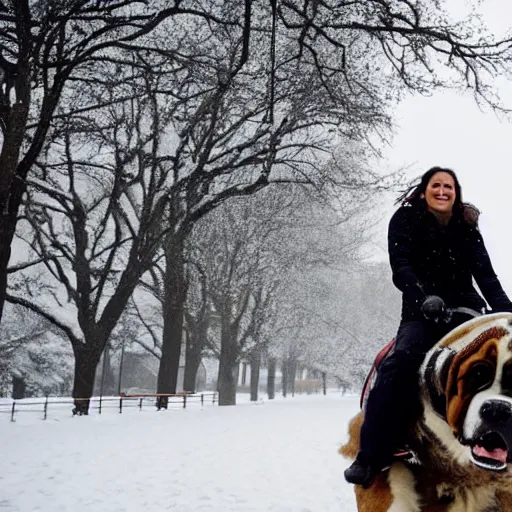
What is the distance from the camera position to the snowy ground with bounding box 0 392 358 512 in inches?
243

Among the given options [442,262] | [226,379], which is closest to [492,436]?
[442,262]

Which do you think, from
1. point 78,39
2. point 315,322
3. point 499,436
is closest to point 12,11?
point 78,39

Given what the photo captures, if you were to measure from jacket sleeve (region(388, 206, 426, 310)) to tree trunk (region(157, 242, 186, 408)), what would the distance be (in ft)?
51.2

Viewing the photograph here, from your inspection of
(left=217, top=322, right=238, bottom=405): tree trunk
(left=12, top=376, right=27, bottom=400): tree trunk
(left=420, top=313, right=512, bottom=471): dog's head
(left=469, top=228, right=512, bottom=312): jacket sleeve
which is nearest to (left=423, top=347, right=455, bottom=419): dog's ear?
(left=420, top=313, right=512, bottom=471): dog's head

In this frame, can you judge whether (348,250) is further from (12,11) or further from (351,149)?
(12,11)

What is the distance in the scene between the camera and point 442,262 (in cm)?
300

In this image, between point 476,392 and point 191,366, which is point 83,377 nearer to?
point 191,366

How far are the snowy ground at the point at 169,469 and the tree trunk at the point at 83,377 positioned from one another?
2.40 metres

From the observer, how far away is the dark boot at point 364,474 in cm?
254

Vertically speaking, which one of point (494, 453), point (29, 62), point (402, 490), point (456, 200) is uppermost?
point (29, 62)

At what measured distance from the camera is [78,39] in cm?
1215

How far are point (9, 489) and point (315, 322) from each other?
2796 centimetres

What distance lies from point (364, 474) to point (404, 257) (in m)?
1.16

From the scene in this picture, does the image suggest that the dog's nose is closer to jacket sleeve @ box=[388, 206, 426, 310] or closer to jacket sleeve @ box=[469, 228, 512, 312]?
jacket sleeve @ box=[388, 206, 426, 310]
